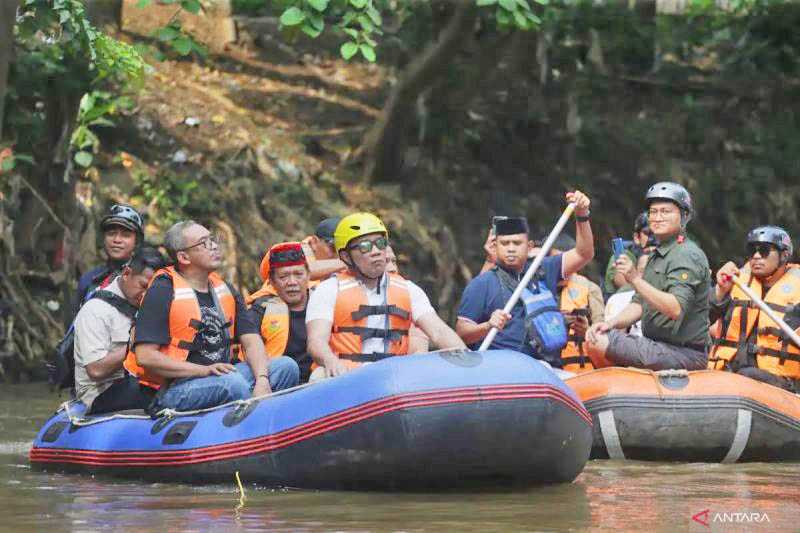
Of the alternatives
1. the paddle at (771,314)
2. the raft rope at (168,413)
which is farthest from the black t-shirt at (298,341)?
the paddle at (771,314)

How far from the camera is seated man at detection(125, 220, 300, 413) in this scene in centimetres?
827

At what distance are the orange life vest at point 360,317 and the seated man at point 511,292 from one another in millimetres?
947

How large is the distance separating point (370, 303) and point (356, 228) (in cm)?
38

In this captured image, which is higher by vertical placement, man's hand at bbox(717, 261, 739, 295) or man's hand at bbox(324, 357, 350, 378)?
man's hand at bbox(717, 261, 739, 295)

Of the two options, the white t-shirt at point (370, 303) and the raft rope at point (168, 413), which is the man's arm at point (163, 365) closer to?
the raft rope at point (168, 413)

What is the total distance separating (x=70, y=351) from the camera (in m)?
9.05

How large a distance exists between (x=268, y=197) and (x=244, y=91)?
2.26 metres

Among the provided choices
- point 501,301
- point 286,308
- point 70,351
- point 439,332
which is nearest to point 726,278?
point 501,301

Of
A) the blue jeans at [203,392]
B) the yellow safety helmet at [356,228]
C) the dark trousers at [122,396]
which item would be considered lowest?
the dark trousers at [122,396]

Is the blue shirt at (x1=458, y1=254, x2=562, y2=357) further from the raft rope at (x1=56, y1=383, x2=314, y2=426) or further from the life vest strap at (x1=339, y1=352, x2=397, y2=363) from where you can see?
the raft rope at (x1=56, y1=383, x2=314, y2=426)

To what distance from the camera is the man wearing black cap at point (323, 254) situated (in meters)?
9.84

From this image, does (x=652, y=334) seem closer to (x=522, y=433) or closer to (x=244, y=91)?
(x=522, y=433)

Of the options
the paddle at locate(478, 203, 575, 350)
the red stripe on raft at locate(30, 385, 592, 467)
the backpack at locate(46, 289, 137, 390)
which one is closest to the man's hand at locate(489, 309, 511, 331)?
the paddle at locate(478, 203, 575, 350)

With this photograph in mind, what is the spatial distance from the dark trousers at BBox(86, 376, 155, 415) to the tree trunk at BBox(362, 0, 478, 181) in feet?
23.5
